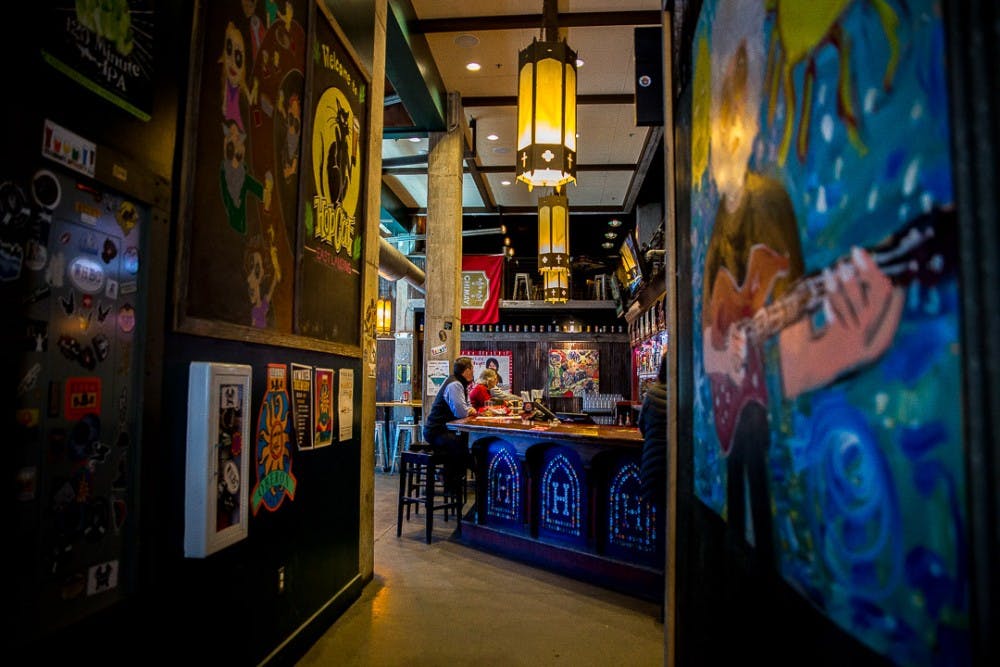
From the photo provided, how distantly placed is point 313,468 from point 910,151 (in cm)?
328

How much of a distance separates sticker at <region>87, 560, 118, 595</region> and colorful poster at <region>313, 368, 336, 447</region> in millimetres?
1495

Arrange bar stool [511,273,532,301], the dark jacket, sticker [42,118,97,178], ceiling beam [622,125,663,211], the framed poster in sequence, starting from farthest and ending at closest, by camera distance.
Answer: bar stool [511,273,532,301]
ceiling beam [622,125,663,211]
the dark jacket
the framed poster
sticker [42,118,97,178]

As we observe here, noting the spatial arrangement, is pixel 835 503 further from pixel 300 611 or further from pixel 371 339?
pixel 371 339

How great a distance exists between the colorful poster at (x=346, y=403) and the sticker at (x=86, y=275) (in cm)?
203

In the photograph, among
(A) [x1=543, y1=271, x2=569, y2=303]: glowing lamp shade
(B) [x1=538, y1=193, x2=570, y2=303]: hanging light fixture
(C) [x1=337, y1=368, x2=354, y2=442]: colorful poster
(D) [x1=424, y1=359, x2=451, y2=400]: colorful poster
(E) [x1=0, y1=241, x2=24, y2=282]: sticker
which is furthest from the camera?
(A) [x1=543, y1=271, x2=569, y2=303]: glowing lamp shade

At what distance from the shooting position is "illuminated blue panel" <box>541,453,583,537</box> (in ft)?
15.8

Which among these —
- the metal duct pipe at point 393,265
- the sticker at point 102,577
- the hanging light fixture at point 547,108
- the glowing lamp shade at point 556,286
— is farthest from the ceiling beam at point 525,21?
the sticker at point 102,577

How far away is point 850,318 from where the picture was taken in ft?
2.82

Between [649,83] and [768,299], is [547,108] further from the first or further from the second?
[768,299]

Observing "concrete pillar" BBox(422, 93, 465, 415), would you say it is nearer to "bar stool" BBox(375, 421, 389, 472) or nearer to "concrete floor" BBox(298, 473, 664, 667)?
"bar stool" BBox(375, 421, 389, 472)

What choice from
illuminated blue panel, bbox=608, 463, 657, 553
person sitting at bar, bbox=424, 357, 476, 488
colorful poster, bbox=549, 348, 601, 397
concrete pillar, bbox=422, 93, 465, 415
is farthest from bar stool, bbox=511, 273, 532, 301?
illuminated blue panel, bbox=608, 463, 657, 553

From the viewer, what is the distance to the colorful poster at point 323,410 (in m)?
3.43

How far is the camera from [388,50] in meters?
6.53

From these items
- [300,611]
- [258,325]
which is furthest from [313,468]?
[258,325]
